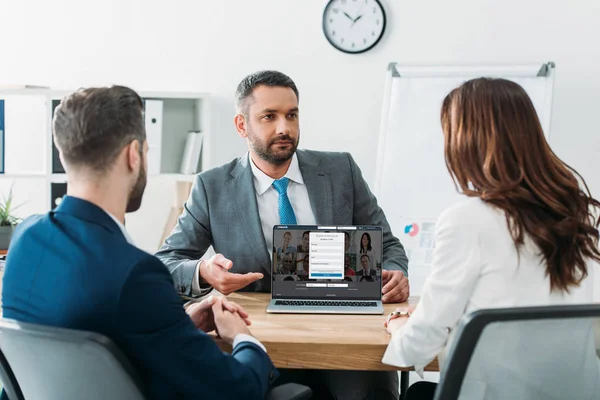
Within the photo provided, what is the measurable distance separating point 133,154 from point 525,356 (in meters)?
0.80

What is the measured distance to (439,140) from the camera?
3762mm

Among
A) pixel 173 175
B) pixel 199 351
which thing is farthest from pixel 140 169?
pixel 173 175

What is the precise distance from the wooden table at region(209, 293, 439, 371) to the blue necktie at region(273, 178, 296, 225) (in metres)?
0.61

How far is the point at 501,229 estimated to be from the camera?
1.53m

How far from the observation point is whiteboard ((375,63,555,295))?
3770 millimetres

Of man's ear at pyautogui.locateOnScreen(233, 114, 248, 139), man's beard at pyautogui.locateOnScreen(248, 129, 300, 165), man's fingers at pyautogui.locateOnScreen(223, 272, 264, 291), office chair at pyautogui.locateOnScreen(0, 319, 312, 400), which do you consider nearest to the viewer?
office chair at pyautogui.locateOnScreen(0, 319, 312, 400)

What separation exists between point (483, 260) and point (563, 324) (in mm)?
237

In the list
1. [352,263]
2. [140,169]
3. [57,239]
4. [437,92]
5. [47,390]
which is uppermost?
[437,92]

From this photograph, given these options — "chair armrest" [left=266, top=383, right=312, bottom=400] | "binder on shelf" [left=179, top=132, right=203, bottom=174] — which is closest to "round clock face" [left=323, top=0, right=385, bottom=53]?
"binder on shelf" [left=179, top=132, right=203, bottom=174]

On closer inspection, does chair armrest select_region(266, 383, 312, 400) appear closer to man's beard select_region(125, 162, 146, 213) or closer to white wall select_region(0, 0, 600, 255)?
man's beard select_region(125, 162, 146, 213)

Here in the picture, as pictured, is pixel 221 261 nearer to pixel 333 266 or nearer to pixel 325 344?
pixel 333 266

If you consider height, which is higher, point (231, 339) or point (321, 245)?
point (321, 245)

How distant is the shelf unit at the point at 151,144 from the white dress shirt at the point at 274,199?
4.74 feet

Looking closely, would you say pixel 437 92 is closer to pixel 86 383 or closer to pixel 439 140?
pixel 439 140
